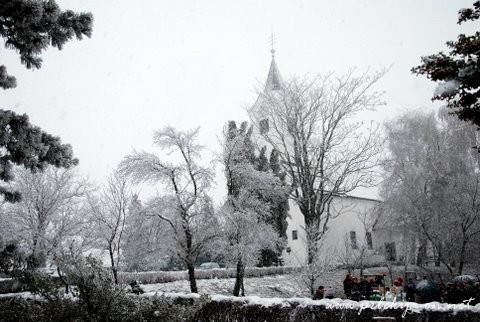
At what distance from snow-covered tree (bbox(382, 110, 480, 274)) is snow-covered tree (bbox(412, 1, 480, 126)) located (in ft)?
60.2

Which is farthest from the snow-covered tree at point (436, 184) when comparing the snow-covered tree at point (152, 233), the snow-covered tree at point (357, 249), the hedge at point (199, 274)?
the snow-covered tree at point (152, 233)

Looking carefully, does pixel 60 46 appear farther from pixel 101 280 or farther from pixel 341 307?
pixel 341 307

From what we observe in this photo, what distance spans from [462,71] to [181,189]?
46.7 ft

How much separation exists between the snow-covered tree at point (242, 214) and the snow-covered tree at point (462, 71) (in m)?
11.9

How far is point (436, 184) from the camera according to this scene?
86.2 ft

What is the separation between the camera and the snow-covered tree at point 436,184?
24.5m

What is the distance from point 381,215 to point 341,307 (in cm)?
2432

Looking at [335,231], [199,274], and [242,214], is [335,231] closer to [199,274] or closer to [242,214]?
[199,274]

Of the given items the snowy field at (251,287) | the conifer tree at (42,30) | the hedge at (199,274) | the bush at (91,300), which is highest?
the conifer tree at (42,30)

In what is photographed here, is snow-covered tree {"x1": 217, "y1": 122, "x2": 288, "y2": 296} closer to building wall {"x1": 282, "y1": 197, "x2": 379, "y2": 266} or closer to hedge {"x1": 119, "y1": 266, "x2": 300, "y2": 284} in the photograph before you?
hedge {"x1": 119, "y1": 266, "x2": 300, "y2": 284}

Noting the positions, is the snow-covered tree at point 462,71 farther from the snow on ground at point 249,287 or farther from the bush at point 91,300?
the snow on ground at point 249,287

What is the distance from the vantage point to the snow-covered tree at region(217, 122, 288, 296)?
679 inches

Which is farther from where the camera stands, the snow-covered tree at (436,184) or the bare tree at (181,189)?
the snow-covered tree at (436,184)

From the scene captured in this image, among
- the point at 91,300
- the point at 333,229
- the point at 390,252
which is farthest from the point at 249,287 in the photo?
the point at 390,252
